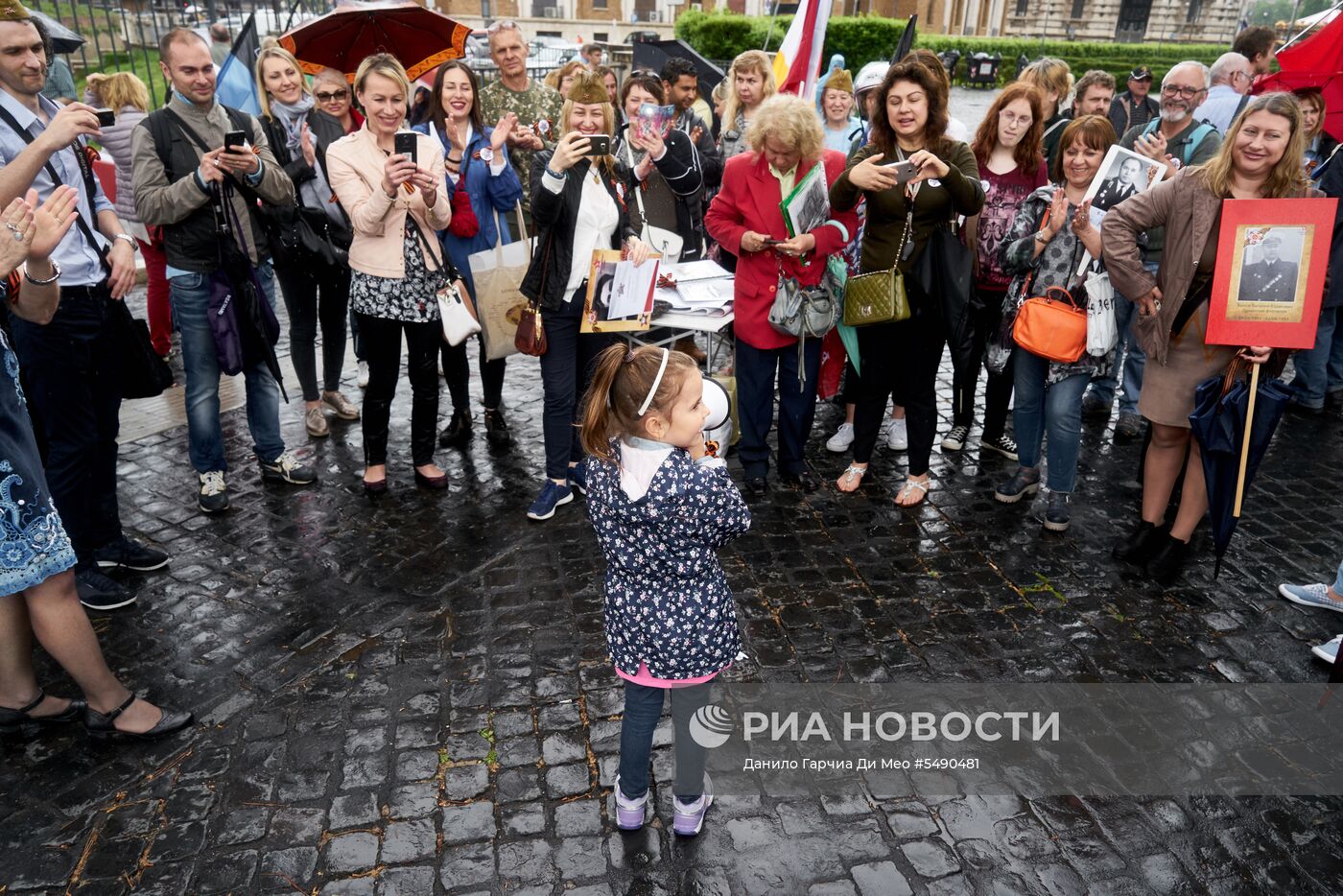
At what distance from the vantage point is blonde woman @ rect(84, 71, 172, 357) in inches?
256

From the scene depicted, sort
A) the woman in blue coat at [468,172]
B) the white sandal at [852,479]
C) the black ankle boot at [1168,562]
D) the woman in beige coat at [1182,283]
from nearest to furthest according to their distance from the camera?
the woman in beige coat at [1182,283] < the black ankle boot at [1168,562] < the woman in blue coat at [468,172] < the white sandal at [852,479]

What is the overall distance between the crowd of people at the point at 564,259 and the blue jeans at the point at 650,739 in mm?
11

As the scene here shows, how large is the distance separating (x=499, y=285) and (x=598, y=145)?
1.25 m

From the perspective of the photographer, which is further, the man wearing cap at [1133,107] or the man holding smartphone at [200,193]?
the man wearing cap at [1133,107]

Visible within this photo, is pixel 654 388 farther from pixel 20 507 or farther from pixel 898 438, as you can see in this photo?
pixel 898 438

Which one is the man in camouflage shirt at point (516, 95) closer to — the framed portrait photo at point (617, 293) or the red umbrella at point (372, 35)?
the red umbrella at point (372, 35)

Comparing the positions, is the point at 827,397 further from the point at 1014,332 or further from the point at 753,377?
the point at 1014,332

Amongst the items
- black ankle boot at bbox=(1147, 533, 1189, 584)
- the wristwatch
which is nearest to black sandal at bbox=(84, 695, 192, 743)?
the wristwatch

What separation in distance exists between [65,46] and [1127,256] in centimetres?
908

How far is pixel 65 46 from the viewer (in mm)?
8227

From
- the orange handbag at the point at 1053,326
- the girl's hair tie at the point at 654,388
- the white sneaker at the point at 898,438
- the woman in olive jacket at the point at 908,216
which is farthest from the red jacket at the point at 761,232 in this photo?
the girl's hair tie at the point at 654,388

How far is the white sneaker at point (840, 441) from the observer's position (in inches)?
231

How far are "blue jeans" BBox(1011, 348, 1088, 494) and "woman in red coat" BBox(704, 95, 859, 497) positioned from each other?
1.12 metres

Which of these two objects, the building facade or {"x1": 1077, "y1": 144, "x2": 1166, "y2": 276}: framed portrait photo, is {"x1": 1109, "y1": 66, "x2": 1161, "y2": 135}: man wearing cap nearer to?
{"x1": 1077, "y1": 144, "x2": 1166, "y2": 276}: framed portrait photo
